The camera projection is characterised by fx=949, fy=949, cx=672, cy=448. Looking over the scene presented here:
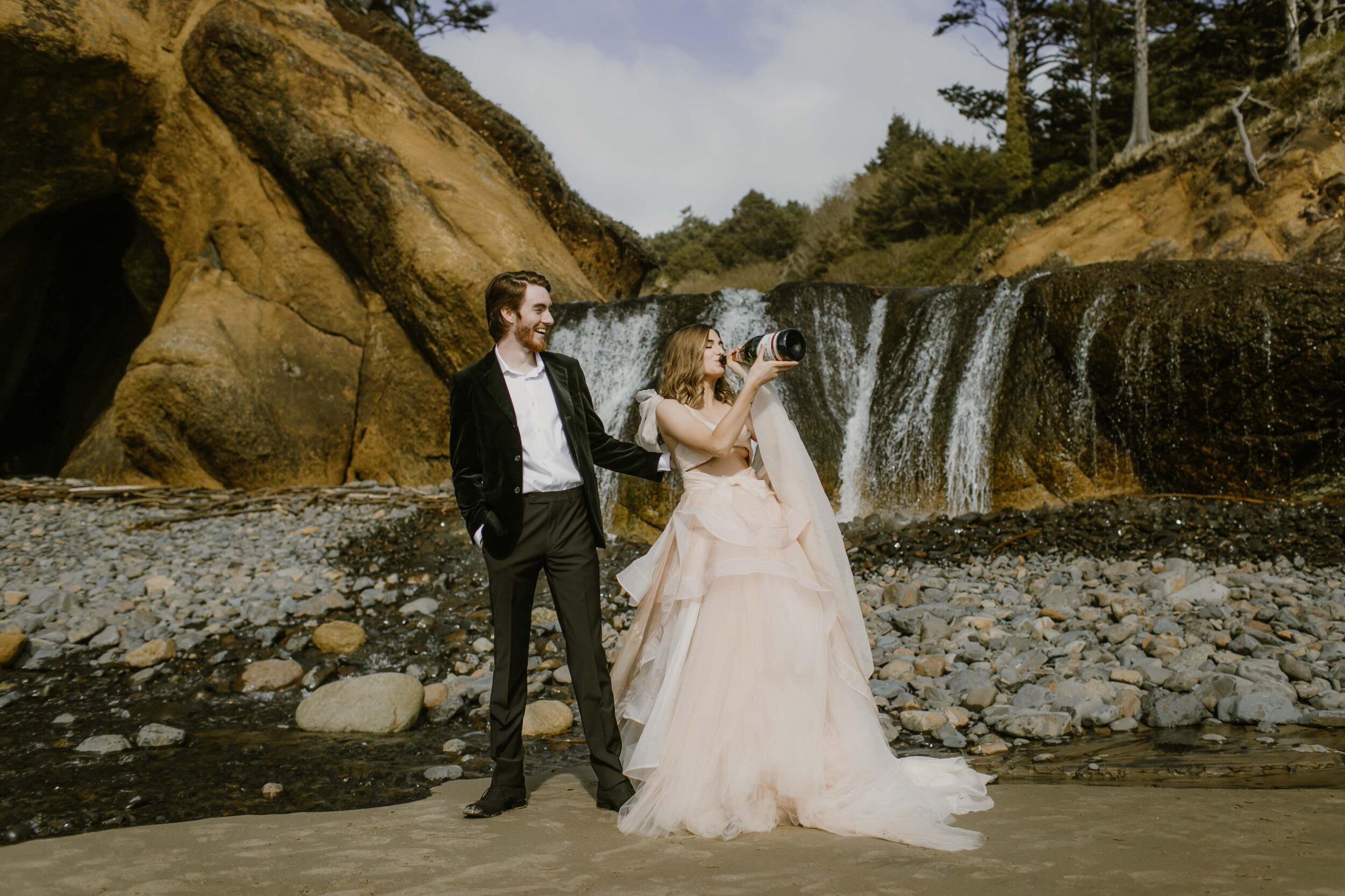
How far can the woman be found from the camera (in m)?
3.02

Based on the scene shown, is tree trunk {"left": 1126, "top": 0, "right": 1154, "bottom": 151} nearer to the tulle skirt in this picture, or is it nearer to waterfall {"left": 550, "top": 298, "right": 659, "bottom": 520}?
waterfall {"left": 550, "top": 298, "right": 659, "bottom": 520}

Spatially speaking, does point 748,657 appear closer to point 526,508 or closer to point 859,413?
point 526,508

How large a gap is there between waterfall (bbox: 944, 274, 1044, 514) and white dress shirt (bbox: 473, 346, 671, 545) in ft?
23.2

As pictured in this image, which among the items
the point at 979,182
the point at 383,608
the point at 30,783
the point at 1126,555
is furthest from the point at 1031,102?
the point at 30,783

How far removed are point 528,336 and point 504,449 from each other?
466 mm

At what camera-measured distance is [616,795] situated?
10.8ft

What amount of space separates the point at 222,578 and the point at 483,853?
6109 millimetres

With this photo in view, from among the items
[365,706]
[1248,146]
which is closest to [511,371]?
[365,706]

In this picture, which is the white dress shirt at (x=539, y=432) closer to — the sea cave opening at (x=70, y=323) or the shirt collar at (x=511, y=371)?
the shirt collar at (x=511, y=371)

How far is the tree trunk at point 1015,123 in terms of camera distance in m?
26.7

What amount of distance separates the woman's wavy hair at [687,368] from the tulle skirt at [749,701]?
0.98 ft

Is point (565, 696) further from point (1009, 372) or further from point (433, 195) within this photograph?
point (433, 195)

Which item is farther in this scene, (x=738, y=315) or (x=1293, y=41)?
(x=1293, y=41)

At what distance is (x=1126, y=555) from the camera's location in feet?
24.8
